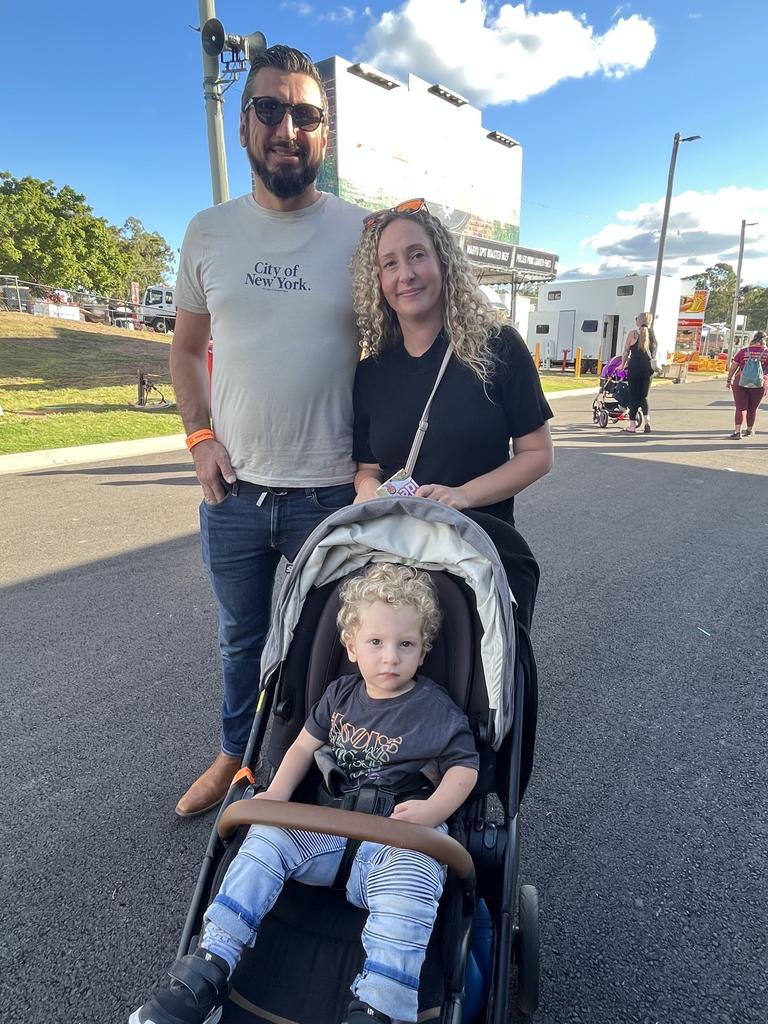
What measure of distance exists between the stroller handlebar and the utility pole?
19.2 feet

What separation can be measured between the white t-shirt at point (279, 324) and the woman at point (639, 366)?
10.5m

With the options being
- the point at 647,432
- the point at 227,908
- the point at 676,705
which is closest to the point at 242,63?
the point at 676,705

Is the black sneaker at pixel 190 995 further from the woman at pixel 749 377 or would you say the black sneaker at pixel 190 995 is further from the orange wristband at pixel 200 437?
the woman at pixel 749 377

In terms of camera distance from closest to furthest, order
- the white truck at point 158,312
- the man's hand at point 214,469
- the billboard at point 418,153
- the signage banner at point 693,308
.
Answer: the man's hand at point 214,469
the billboard at point 418,153
the white truck at point 158,312
the signage banner at point 693,308

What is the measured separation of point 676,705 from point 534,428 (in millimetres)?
1951

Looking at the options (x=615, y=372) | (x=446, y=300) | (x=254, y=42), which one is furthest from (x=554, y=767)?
(x=615, y=372)

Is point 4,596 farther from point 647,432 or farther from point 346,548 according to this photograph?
point 647,432

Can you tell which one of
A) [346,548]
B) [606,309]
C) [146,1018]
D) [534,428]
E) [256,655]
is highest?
[606,309]

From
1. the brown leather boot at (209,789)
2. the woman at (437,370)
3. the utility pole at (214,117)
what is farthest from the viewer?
the utility pole at (214,117)

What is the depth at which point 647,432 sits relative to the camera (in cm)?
1223

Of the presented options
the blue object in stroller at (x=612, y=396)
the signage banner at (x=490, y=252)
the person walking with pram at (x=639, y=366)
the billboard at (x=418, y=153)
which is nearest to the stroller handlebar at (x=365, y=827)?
the person walking with pram at (x=639, y=366)

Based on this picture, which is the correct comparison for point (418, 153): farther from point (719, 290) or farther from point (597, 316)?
point (719, 290)

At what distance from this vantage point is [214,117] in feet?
21.0

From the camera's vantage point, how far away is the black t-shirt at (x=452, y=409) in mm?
2066
